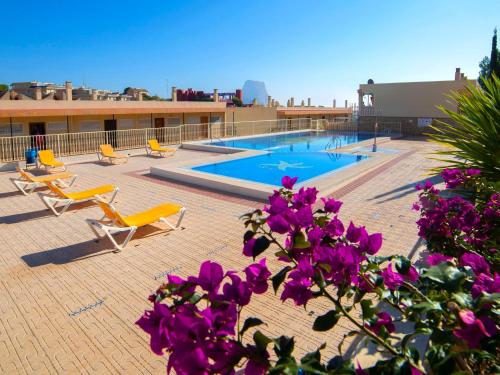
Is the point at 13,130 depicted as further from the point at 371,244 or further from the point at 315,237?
the point at 371,244

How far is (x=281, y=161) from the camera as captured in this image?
16656 mm

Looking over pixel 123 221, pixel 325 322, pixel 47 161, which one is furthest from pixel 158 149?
pixel 325 322

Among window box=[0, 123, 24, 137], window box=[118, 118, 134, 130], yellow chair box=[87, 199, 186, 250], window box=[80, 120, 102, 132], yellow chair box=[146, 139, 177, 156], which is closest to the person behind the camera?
yellow chair box=[87, 199, 186, 250]

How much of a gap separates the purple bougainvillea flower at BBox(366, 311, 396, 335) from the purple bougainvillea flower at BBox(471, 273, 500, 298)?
1.11 ft

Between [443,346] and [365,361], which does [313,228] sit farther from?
[365,361]

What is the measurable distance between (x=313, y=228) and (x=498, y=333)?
764 mm

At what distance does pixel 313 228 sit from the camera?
172 cm

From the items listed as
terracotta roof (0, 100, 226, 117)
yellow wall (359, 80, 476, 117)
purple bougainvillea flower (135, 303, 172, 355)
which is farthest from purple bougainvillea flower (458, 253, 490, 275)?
yellow wall (359, 80, 476, 117)

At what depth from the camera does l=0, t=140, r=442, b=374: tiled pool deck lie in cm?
364

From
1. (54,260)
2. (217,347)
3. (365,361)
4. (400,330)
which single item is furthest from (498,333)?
(54,260)

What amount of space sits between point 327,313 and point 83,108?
23084 mm

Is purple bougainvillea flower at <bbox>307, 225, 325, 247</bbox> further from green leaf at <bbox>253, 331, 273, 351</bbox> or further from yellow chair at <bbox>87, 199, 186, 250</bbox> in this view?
yellow chair at <bbox>87, 199, 186, 250</bbox>

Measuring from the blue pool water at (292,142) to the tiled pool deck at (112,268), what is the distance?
994cm

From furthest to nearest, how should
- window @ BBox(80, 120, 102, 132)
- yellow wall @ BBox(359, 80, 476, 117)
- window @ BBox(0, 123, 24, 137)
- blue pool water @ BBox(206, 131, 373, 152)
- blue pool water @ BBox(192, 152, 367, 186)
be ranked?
1. yellow wall @ BBox(359, 80, 476, 117)
2. window @ BBox(80, 120, 102, 132)
3. blue pool water @ BBox(206, 131, 373, 152)
4. window @ BBox(0, 123, 24, 137)
5. blue pool water @ BBox(192, 152, 367, 186)
